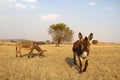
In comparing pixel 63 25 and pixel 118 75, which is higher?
pixel 63 25

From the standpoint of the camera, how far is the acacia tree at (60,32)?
61578 mm

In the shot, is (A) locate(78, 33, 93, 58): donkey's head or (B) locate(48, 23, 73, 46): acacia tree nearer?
(A) locate(78, 33, 93, 58): donkey's head

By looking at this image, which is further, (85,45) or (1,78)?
(85,45)

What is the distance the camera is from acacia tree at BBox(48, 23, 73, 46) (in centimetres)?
6158

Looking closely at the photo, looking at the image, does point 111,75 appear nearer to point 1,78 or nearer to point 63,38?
point 1,78

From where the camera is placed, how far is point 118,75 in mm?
10719

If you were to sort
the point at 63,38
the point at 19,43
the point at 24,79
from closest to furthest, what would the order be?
the point at 24,79 < the point at 19,43 < the point at 63,38

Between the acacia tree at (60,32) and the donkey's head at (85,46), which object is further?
the acacia tree at (60,32)

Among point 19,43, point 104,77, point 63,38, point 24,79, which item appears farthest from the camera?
point 63,38

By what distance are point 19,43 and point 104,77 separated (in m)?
12.2

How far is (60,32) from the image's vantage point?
2488 inches

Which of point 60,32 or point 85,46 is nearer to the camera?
point 85,46

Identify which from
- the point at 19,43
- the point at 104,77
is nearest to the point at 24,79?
the point at 104,77

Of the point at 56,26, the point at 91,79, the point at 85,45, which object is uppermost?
the point at 56,26
